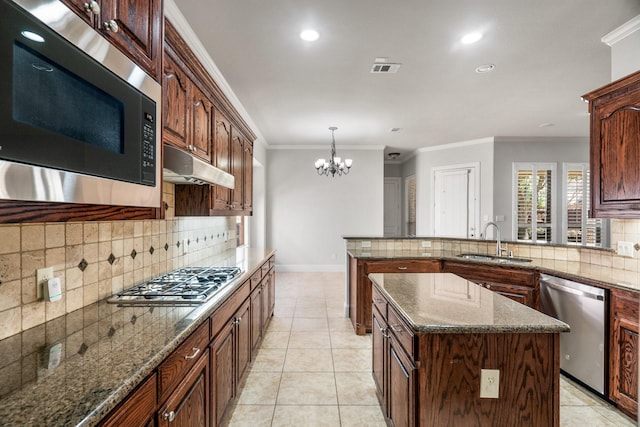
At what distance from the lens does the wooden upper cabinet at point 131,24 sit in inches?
37.0

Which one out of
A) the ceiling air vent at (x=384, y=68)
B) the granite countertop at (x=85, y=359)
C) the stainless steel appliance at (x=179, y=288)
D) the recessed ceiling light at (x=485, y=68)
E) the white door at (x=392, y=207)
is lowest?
the granite countertop at (x=85, y=359)

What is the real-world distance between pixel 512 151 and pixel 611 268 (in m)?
4.15

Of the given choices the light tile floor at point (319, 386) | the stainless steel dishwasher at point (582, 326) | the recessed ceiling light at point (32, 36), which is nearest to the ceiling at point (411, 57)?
the recessed ceiling light at point (32, 36)

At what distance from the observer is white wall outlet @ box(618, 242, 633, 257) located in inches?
95.8

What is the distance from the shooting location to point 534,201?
20.2 ft

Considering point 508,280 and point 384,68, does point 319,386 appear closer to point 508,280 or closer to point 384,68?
point 508,280

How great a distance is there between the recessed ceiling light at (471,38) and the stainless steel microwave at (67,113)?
246cm

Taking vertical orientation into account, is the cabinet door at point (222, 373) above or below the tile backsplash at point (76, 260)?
below

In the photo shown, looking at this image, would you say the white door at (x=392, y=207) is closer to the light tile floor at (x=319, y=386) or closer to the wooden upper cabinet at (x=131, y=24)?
the light tile floor at (x=319, y=386)

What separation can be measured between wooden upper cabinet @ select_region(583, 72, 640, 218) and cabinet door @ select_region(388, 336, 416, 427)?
1907 millimetres

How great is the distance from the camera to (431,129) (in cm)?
561

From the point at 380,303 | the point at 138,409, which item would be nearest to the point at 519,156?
the point at 380,303

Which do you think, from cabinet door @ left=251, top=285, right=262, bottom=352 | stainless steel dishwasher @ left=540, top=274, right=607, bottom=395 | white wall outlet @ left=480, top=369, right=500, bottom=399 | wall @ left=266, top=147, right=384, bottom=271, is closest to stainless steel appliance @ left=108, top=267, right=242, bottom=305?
cabinet door @ left=251, top=285, right=262, bottom=352

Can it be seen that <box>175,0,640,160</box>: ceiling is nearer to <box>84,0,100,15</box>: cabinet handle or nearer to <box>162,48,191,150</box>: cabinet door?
<box>162,48,191,150</box>: cabinet door
